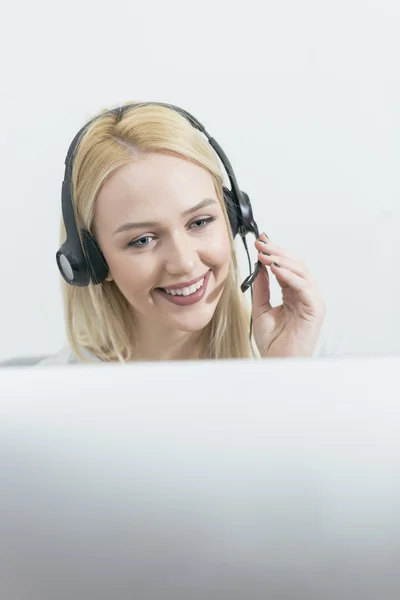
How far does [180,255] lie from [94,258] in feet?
0.37

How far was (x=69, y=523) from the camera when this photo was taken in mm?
→ 319

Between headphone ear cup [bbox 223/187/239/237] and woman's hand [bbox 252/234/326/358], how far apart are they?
1.7 inches

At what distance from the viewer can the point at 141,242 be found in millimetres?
861

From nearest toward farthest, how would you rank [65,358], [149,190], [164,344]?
[149,190] < [164,344] < [65,358]

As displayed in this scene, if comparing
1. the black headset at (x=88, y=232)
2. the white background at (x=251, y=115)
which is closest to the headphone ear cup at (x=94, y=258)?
the black headset at (x=88, y=232)

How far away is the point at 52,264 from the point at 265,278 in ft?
1.38

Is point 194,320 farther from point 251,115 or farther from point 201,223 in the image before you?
point 251,115

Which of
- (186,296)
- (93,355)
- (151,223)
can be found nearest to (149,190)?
(151,223)

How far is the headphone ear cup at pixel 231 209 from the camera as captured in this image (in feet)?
2.94

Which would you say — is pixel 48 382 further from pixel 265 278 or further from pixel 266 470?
pixel 265 278

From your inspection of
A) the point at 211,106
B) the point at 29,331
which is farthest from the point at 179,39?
the point at 29,331

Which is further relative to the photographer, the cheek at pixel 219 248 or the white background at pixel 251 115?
the white background at pixel 251 115

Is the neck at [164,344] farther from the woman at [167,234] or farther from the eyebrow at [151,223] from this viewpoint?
the eyebrow at [151,223]

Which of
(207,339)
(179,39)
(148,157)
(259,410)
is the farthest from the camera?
(179,39)
